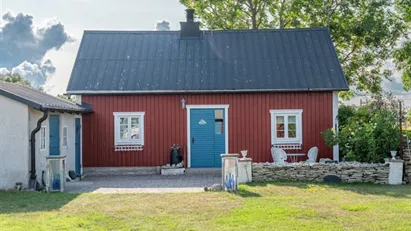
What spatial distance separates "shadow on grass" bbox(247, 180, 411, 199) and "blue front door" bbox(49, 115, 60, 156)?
521 cm

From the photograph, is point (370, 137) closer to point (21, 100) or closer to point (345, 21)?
point (21, 100)

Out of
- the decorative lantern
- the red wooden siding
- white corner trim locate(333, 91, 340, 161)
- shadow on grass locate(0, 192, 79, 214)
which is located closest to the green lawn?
shadow on grass locate(0, 192, 79, 214)

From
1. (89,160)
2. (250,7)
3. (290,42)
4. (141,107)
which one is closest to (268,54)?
(290,42)

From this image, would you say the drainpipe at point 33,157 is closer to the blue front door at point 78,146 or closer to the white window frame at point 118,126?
the blue front door at point 78,146

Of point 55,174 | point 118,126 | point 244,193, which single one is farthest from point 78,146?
point 244,193

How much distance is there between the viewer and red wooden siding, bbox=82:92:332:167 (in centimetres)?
1513

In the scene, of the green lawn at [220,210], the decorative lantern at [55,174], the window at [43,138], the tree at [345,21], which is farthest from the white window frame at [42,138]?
the tree at [345,21]

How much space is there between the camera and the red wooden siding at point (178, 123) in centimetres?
1513

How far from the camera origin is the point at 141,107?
15.1 metres

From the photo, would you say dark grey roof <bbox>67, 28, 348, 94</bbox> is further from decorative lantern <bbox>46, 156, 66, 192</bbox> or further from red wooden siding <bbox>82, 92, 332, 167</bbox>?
decorative lantern <bbox>46, 156, 66, 192</bbox>

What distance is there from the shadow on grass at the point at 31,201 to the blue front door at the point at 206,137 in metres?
5.69

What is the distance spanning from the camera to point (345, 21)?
22562mm

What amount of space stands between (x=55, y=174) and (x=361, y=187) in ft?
23.2

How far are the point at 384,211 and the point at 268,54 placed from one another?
9.48m
